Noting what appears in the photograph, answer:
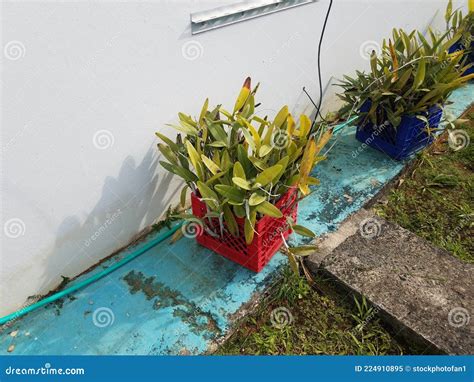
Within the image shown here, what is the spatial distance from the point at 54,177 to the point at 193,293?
812 millimetres

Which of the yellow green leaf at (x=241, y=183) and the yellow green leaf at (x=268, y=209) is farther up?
the yellow green leaf at (x=241, y=183)

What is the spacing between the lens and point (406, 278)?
193 cm

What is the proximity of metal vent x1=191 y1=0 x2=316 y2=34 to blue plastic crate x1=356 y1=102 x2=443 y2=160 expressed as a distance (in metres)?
0.94

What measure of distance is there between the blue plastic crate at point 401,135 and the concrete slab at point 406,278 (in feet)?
2.16

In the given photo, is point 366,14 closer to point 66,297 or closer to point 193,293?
point 193,293

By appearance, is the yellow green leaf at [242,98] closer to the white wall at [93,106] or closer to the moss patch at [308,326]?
the white wall at [93,106]

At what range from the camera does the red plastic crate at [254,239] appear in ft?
6.12

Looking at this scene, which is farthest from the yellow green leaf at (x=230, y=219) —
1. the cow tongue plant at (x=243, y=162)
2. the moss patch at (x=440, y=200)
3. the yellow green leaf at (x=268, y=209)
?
the moss patch at (x=440, y=200)

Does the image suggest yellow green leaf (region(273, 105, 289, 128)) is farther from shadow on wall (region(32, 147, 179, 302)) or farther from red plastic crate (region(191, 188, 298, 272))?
shadow on wall (region(32, 147, 179, 302))

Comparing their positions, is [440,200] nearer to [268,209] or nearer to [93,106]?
[268,209]

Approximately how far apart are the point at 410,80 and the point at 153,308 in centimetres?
201

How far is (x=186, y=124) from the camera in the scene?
1.88m

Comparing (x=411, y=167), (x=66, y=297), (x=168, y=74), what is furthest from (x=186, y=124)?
(x=411, y=167)

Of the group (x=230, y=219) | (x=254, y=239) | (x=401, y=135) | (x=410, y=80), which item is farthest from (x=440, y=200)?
(x=230, y=219)
